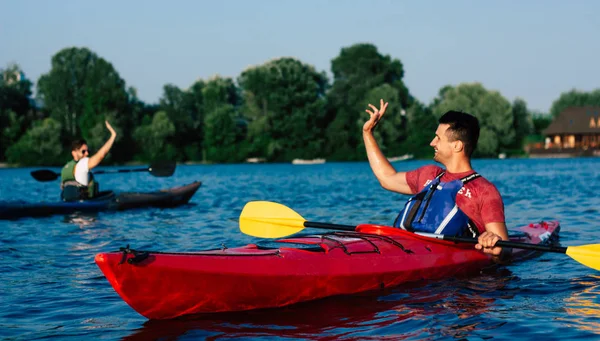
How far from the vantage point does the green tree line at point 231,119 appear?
177ft

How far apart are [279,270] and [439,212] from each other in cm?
147

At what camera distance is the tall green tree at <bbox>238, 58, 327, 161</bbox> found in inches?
2251

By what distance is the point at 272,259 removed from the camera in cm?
501

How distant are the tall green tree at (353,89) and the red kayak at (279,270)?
5032cm

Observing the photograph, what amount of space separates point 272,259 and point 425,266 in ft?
4.76

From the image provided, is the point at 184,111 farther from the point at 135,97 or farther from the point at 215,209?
the point at 215,209

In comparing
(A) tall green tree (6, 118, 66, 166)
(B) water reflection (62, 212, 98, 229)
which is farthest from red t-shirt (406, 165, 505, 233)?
(A) tall green tree (6, 118, 66, 166)

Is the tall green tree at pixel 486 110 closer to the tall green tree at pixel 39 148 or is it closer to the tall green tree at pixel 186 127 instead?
the tall green tree at pixel 186 127

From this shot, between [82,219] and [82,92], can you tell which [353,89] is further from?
[82,219]

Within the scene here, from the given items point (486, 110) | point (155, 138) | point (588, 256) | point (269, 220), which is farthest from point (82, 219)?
point (486, 110)

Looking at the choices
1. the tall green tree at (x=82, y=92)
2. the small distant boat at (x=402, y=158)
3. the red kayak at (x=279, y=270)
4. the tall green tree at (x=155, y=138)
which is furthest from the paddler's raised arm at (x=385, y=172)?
the tall green tree at (x=155, y=138)

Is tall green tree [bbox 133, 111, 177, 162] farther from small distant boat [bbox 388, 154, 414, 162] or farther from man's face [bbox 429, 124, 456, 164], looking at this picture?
man's face [bbox 429, 124, 456, 164]

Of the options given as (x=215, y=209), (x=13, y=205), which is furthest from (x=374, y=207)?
(x=13, y=205)

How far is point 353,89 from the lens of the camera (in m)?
64.8
